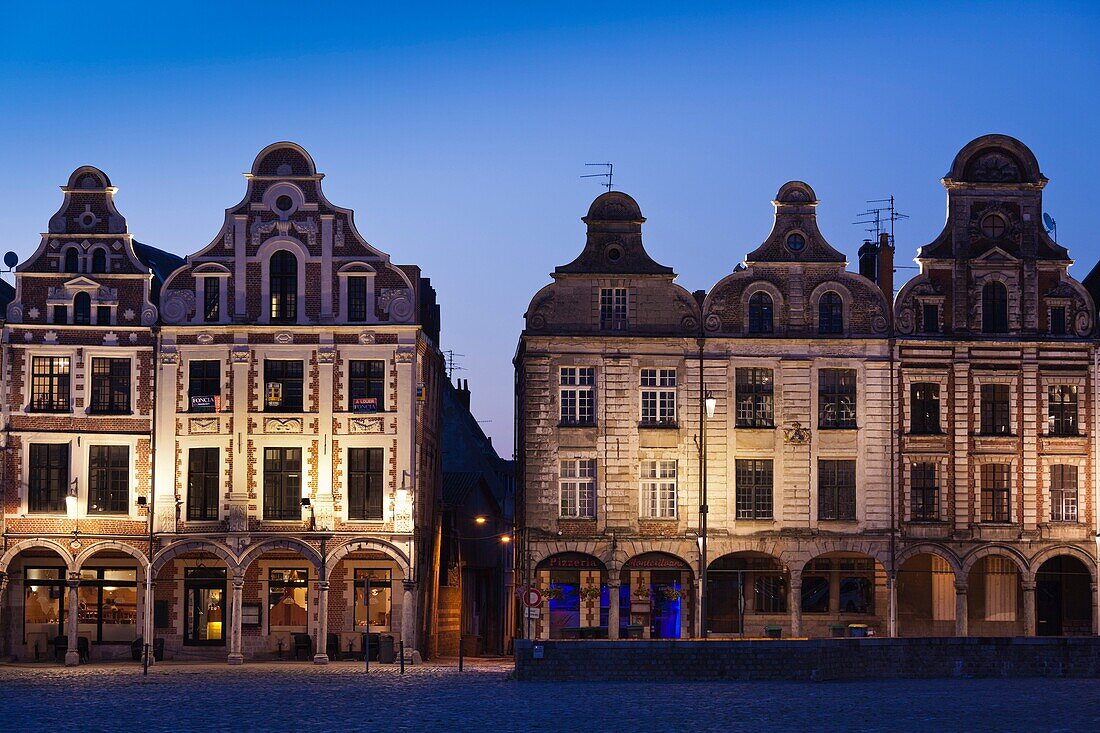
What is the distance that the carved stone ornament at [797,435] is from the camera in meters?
59.4

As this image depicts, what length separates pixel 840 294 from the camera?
198 ft

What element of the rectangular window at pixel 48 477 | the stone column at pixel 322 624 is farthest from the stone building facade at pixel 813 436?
the rectangular window at pixel 48 477

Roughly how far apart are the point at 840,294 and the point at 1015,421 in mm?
6674

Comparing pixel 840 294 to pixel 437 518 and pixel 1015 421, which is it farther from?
pixel 437 518

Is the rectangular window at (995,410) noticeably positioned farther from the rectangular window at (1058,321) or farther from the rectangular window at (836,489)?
the rectangular window at (836,489)

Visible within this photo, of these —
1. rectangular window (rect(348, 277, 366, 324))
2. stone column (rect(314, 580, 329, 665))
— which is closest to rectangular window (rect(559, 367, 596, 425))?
rectangular window (rect(348, 277, 366, 324))

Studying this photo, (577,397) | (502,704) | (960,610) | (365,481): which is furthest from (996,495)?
(502,704)

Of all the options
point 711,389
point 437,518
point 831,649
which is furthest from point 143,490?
point 831,649

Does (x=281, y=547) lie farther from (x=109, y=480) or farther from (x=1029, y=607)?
(x=1029, y=607)

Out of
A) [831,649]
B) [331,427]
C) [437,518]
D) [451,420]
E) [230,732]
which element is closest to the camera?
[230,732]

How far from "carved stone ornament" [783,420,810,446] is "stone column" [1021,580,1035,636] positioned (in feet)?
26.1

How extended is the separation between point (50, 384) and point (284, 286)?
25.0 feet

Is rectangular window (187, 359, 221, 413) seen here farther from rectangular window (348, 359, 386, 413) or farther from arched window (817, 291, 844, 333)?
arched window (817, 291, 844, 333)

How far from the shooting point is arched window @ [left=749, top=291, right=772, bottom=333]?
6019 cm
